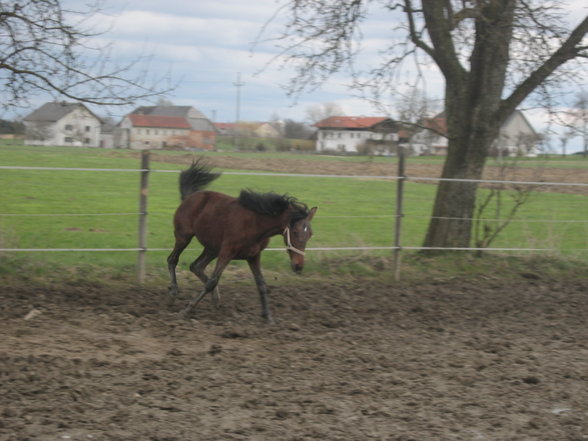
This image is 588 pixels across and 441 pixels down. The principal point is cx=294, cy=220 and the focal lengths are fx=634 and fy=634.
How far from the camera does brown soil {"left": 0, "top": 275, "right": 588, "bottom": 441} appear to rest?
4.20m

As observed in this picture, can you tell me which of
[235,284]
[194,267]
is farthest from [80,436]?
[235,284]

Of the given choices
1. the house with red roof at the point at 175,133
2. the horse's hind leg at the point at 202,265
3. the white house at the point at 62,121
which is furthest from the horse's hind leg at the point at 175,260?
the house with red roof at the point at 175,133

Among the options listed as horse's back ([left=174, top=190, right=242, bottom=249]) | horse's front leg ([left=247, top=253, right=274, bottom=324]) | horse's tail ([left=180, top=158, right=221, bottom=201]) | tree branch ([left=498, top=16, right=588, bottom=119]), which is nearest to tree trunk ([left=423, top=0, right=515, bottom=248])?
tree branch ([left=498, top=16, right=588, bottom=119])

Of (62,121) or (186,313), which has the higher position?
(62,121)

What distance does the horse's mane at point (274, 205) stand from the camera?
22.3 feet

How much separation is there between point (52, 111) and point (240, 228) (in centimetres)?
492

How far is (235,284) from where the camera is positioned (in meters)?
9.13

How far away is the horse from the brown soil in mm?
481

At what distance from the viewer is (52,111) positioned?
1023 centimetres

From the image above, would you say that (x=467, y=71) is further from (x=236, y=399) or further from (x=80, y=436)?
(x=80, y=436)

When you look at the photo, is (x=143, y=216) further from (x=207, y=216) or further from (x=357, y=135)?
(x=357, y=135)

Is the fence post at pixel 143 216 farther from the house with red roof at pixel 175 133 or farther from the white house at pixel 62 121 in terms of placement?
the house with red roof at pixel 175 133

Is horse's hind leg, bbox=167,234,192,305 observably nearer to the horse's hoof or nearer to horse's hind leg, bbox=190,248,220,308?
horse's hind leg, bbox=190,248,220,308

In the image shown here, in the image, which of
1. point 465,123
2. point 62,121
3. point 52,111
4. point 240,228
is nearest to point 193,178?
point 240,228
